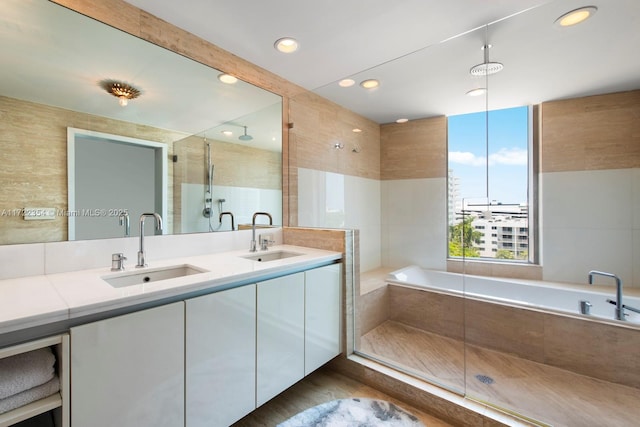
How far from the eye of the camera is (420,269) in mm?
2965

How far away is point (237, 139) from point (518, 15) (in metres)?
1.99

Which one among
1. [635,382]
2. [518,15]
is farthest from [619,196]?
[518,15]

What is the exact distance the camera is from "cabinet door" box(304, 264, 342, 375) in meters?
1.67

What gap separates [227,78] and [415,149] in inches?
81.0

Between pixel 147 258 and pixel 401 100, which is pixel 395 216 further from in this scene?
pixel 147 258

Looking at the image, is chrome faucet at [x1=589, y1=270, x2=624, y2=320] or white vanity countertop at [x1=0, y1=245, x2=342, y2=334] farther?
chrome faucet at [x1=589, y1=270, x2=624, y2=320]

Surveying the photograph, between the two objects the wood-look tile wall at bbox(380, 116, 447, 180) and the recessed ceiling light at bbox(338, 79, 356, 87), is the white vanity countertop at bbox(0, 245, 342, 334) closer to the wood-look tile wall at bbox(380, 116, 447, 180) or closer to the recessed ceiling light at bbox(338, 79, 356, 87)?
the recessed ceiling light at bbox(338, 79, 356, 87)

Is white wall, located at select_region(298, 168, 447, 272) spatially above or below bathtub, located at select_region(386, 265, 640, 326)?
above

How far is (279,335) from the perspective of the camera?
58.6 inches

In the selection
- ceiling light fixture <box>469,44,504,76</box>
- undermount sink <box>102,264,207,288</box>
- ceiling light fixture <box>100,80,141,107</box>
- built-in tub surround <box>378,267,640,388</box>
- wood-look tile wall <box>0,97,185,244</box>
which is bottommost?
built-in tub surround <box>378,267,640,388</box>

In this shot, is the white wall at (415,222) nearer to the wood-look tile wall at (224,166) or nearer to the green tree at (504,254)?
the green tree at (504,254)

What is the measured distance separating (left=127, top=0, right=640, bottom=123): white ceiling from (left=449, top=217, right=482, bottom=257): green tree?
3.57 ft

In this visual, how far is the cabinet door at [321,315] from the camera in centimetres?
167

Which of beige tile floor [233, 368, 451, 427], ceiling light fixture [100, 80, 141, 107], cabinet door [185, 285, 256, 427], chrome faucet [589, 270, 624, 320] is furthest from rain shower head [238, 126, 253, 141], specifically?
chrome faucet [589, 270, 624, 320]
